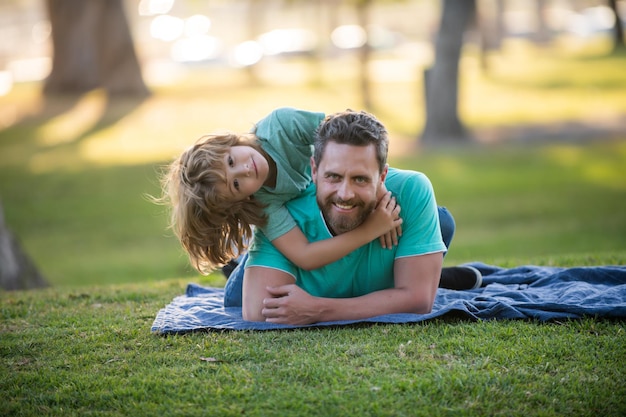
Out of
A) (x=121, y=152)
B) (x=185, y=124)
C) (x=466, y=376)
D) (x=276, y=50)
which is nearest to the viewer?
(x=466, y=376)

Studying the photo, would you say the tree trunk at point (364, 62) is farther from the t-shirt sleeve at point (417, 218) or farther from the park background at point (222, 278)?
the t-shirt sleeve at point (417, 218)

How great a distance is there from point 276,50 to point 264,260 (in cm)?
4247

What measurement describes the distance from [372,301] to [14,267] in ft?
16.6

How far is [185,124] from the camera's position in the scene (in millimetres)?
21953

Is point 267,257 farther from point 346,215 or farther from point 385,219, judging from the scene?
point 385,219

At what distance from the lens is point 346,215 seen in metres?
4.75

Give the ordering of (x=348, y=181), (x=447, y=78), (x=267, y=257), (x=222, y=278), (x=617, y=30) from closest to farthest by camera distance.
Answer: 1. (x=348, y=181)
2. (x=267, y=257)
3. (x=222, y=278)
4. (x=447, y=78)
5. (x=617, y=30)

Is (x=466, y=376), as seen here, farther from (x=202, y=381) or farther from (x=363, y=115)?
(x=363, y=115)

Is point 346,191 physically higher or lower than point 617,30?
lower

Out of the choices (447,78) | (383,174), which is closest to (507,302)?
(383,174)

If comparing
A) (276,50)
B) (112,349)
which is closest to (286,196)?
(112,349)

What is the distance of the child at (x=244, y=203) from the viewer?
15.8 feet

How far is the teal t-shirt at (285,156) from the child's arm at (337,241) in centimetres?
9

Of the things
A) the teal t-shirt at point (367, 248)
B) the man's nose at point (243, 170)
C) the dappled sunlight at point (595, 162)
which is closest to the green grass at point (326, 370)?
the teal t-shirt at point (367, 248)
